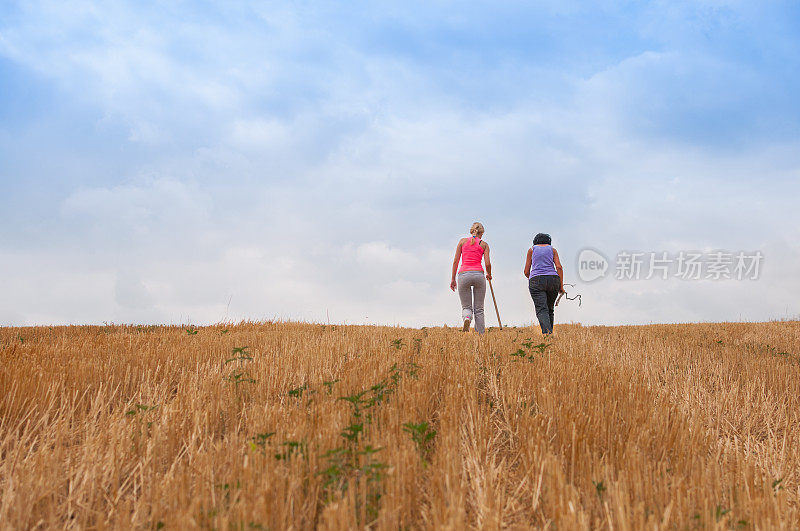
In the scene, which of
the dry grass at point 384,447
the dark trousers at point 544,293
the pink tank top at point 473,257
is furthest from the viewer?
the pink tank top at point 473,257

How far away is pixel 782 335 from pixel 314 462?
14.1m

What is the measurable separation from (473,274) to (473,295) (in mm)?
724

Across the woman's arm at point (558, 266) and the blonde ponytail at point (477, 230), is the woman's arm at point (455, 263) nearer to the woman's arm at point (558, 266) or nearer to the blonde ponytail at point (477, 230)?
the blonde ponytail at point (477, 230)

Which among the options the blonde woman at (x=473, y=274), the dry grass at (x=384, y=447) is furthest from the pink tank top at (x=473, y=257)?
the dry grass at (x=384, y=447)

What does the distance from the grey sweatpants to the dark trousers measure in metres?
1.18

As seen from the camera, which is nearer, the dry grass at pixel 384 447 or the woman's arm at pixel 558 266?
the dry grass at pixel 384 447

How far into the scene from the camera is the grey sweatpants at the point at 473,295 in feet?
36.3

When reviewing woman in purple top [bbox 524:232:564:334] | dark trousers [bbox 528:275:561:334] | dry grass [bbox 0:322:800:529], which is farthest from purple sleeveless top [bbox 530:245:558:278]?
dry grass [bbox 0:322:800:529]

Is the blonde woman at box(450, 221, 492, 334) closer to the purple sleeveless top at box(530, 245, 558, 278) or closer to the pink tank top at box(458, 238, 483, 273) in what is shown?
the pink tank top at box(458, 238, 483, 273)

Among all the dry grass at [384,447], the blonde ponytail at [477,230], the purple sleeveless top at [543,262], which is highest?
the blonde ponytail at [477,230]

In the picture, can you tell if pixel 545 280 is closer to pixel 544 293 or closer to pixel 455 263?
pixel 544 293

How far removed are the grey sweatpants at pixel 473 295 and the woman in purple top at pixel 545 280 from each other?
1.18m

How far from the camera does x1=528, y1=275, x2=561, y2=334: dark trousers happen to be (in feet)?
35.5

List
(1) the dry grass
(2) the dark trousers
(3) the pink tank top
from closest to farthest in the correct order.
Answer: (1) the dry grass → (2) the dark trousers → (3) the pink tank top
